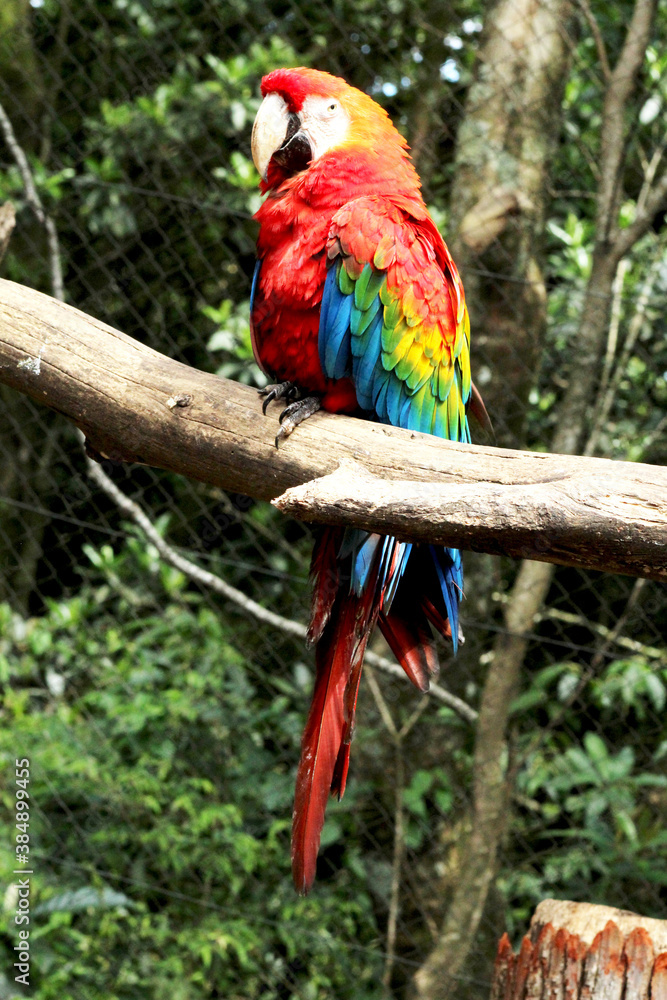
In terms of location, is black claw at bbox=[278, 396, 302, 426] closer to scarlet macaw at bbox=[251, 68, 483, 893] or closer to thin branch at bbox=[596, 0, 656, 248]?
scarlet macaw at bbox=[251, 68, 483, 893]

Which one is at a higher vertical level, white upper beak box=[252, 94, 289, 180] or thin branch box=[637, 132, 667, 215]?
thin branch box=[637, 132, 667, 215]

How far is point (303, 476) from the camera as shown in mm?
965

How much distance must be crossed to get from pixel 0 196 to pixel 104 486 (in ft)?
2.75

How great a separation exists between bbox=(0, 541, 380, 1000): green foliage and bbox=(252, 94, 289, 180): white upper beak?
1129 mm

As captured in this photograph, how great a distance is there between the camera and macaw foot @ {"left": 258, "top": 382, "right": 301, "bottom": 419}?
3.41ft

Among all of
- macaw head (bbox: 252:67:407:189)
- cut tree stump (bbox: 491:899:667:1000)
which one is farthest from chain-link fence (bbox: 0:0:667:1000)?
cut tree stump (bbox: 491:899:667:1000)

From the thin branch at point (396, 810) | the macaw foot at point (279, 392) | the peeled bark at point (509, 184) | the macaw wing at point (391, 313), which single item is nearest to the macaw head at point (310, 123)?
the macaw wing at point (391, 313)

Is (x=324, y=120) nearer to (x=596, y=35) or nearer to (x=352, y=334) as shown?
(x=352, y=334)

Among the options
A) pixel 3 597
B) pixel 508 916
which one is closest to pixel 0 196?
pixel 3 597

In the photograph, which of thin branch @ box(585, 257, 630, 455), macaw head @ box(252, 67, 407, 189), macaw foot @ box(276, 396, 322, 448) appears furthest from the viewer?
thin branch @ box(585, 257, 630, 455)

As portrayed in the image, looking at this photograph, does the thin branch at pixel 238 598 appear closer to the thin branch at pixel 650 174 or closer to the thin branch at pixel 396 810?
the thin branch at pixel 396 810

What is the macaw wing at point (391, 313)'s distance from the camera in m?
1.08

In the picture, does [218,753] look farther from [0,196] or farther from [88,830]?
[0,196]

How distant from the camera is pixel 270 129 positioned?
4.06 feet
